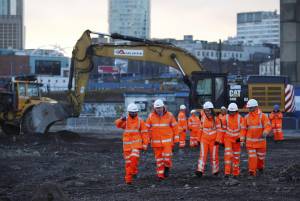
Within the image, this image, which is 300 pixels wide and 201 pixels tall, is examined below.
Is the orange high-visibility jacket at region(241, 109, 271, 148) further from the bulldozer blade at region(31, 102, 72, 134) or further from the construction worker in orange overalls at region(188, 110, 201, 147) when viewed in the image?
the bulldozer blade at region(31, 102, 72, 134)

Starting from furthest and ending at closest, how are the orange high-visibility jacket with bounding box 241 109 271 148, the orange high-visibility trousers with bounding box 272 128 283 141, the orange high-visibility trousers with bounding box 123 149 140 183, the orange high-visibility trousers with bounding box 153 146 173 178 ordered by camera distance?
the orange high-visibility trousers with bounding box 272 128 283 141 → the orange high-visibility jacket with bounding box 241 109 271 148 → the orange high-visibility trousers with bounding box 153 146 173 178 → the orange high-visibility trousers with bounding box 123 149 140 183

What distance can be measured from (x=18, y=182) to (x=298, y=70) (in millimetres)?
30017

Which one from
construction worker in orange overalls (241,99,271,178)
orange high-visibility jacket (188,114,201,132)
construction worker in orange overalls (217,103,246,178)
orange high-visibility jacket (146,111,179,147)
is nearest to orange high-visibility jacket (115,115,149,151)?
orange high-visibility jacket (146,111,179,147)

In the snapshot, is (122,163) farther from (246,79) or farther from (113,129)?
(113,129)

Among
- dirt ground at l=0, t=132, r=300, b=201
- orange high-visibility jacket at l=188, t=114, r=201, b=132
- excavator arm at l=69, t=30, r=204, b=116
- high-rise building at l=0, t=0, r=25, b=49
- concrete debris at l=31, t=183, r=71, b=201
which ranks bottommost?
dirt ground at l=0, t=132, r=300, b=201

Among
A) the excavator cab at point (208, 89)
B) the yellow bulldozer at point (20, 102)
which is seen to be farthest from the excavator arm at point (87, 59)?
the yellow bulldozer at point (20, 102)

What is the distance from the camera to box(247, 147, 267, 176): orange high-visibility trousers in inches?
642

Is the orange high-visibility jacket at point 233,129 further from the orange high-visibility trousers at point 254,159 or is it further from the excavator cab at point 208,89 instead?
the excavator cab at point 208,89

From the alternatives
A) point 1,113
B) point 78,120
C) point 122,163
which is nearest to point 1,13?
point 78,120

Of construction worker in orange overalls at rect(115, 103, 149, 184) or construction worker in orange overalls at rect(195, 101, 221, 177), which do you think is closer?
construction worker in orange overalls at rect(115, 103, 149, 184)

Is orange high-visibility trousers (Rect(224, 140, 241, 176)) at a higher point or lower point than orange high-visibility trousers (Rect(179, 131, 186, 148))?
higher

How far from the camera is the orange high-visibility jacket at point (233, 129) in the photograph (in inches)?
645

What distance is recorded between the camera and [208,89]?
101 ft

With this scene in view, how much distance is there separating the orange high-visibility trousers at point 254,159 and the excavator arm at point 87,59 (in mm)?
13843
